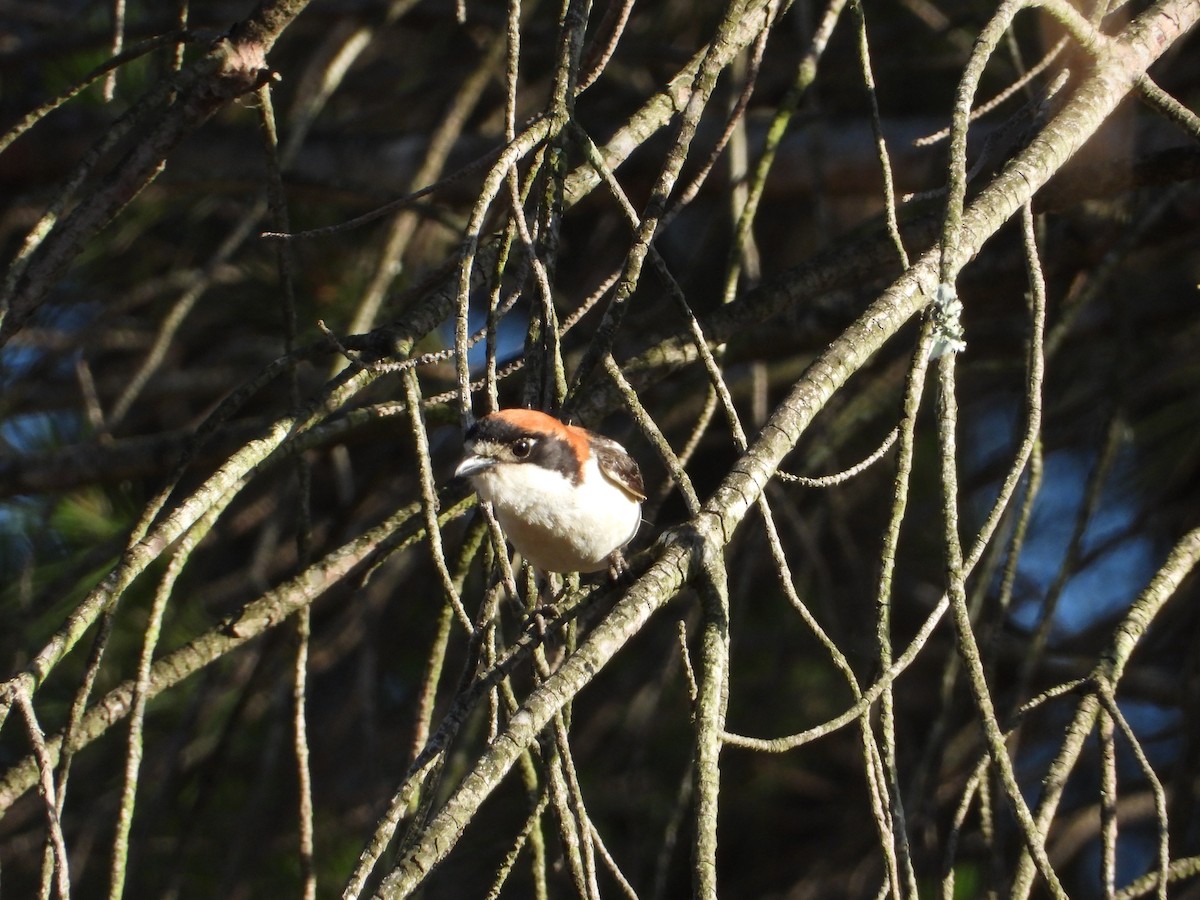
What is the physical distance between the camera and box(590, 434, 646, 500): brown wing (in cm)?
283

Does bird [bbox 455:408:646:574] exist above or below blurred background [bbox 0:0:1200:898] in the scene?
below

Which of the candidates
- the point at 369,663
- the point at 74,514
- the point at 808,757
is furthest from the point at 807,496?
the point at 74,514

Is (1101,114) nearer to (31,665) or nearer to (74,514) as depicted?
(31,665)

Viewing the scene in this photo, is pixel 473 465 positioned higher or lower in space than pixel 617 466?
lower

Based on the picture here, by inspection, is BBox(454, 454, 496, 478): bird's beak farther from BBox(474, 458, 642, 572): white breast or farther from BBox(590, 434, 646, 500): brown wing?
BBox(590, 434, 646, 500): brown wing

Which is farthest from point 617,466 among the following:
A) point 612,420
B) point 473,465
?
point 612,420

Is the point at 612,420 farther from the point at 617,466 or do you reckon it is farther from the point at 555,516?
the point at 555,516

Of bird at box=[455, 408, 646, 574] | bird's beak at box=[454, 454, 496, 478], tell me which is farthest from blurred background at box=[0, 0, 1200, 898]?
bird's beak at box=[454, 454, 496, 478]

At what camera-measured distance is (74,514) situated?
4.17 meters

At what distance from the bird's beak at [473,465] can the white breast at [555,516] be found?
0.07 metres

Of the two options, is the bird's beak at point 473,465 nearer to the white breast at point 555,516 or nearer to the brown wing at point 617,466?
the white breast at point 555,516

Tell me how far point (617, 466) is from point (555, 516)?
27 cm

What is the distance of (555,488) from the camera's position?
2.65 m

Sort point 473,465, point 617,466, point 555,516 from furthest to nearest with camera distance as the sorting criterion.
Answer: point 617,466 → point 555,516 → point 473,465
